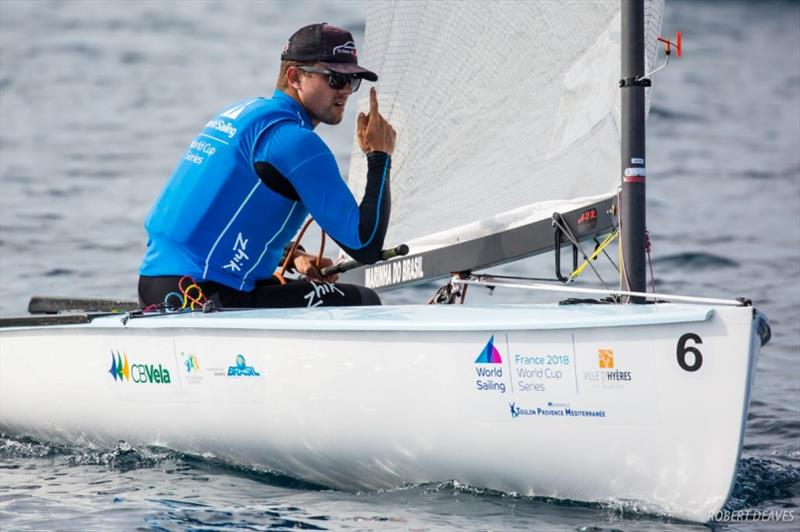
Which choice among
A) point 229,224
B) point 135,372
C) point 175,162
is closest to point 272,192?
point 229,224

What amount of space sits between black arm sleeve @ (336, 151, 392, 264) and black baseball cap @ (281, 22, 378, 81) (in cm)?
31

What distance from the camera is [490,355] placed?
3508 millimetres

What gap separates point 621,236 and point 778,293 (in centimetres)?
402

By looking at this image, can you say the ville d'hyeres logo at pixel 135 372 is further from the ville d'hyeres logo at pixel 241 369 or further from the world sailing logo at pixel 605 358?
the world sailing logo at pixel 605 358

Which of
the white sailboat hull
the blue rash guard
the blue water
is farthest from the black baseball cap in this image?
the blue water

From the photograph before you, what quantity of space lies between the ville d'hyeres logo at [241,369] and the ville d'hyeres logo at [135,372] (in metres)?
0.24

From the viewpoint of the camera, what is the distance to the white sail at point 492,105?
4.30m

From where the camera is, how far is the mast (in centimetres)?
395

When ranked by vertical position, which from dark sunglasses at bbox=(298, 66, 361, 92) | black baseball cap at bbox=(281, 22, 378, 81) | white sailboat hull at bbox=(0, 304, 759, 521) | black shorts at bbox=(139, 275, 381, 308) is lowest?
white sailboat hull at bbox=(0, 304, 759, 521)

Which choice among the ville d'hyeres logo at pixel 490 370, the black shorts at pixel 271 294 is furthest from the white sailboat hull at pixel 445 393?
the black shorts at pixel 271 294

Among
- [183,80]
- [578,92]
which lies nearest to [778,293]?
[578,92]

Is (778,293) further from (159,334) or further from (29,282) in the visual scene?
(159,334)

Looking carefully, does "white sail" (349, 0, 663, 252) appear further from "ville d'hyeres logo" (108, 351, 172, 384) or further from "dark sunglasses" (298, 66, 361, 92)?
"ville d'hyeres logo" (108, 351, 172, 384)

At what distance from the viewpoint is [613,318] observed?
3354mm
